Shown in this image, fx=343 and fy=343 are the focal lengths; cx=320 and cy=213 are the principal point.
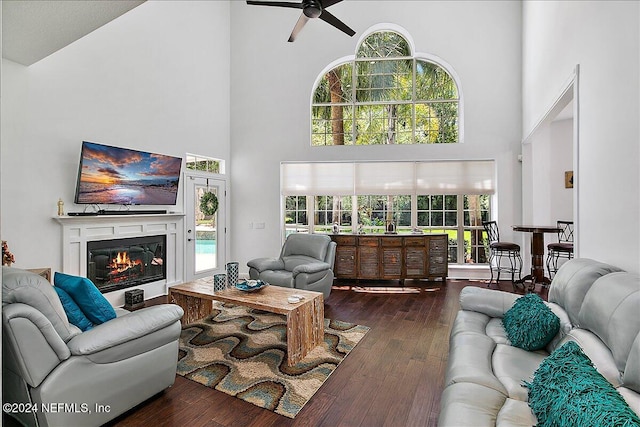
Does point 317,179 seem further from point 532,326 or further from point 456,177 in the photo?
point 532,326

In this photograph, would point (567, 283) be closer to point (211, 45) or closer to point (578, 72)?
point (578, 72)

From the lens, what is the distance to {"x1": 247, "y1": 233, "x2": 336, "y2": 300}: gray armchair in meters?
4.37

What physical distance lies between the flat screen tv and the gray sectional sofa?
4.33 m

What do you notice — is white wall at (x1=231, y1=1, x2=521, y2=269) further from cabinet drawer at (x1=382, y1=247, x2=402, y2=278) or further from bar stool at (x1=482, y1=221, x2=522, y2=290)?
cabinet drawer at (x1=382, y1=247, x2=402, y2=278)

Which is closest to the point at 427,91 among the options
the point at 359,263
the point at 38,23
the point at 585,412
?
the point at 359,263

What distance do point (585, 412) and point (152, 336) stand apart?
2319 millimetres

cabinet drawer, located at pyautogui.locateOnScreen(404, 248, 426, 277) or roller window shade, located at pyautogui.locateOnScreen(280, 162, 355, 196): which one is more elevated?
roller window shade, located at pyautogui.locateOnScreen(280, 162, 355, 196)

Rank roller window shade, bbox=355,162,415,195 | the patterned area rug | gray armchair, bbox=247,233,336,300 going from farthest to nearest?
roller window shade, bbox=355,162,415,195 < gray armchair, bbox=247,233,336,300 < the patterned area rug

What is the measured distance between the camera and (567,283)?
2258 millimetres

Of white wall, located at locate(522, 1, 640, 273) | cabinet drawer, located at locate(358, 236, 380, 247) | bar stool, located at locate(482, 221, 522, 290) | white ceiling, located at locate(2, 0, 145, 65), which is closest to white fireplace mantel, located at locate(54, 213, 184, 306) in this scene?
white ceiling, located at locate(2, 0, 145, 65)

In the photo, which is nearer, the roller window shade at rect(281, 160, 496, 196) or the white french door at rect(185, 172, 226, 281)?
the white french door at rect(185, 172, 226, 281)

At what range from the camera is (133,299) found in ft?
15.4

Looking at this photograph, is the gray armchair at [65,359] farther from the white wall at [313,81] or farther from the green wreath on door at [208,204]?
the white wall at [313,81]

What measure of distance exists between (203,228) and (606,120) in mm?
5774
